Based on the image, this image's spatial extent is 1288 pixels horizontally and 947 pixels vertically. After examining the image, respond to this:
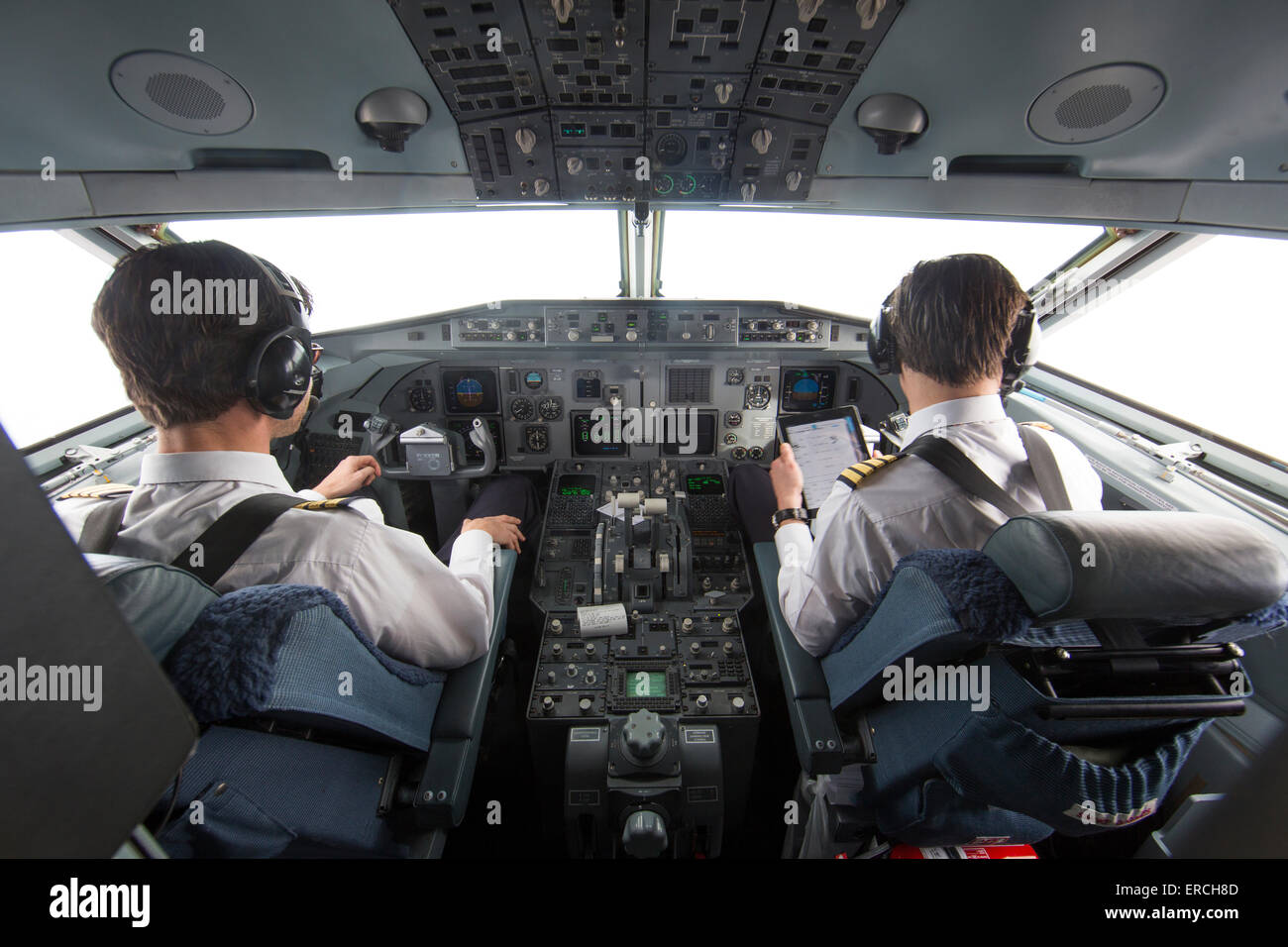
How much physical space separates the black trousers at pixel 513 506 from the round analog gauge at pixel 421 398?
0.79m

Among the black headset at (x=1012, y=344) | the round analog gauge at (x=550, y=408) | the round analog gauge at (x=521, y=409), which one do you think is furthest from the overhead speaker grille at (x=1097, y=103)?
the round analog gauge at (x=521, y=409)

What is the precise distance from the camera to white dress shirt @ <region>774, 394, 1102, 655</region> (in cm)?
113

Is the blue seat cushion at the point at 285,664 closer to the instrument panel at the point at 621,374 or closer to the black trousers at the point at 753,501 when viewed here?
the black trousers at the point at 753,501

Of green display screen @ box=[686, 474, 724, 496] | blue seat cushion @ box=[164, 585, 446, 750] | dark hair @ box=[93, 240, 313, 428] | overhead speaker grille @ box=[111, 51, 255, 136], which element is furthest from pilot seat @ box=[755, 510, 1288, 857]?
overhead speaker grille @ box=[111, 51, 255, 136]

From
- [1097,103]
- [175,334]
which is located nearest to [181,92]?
[175,334]

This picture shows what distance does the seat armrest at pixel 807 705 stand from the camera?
3.85 feet

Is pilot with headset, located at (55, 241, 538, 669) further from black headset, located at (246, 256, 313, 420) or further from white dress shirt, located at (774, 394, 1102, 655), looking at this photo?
white dress shirt, located at (774, 394, 1102, 655)

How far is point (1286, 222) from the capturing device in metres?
1.37

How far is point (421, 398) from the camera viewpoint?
3.11 metres

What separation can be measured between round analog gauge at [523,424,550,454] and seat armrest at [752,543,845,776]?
78.9 inches
